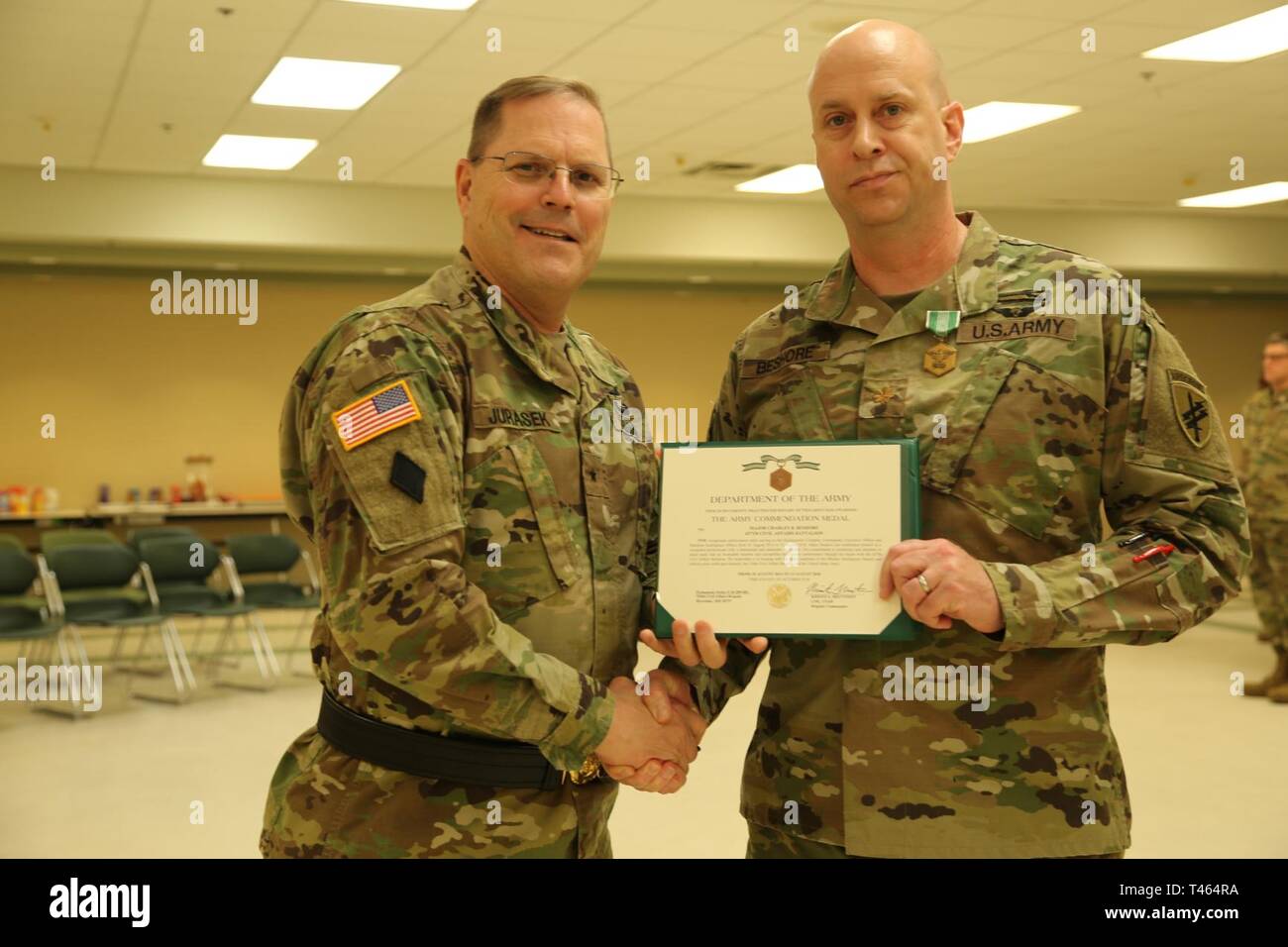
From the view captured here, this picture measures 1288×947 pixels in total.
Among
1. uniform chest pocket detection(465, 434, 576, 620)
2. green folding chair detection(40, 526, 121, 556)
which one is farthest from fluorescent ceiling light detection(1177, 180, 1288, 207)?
uniform chest pocket detection(465, 434, 576, 620)

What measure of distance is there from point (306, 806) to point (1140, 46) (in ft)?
22.9

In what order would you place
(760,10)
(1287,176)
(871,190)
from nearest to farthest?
(871,190) < (760,10) < (1287,176)

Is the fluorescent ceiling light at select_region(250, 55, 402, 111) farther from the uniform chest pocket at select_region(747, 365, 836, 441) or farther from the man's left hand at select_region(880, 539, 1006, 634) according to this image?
the man's left hand at select_region(880, 539, 1006, 634)

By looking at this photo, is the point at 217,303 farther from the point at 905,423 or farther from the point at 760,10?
the point at 905,423

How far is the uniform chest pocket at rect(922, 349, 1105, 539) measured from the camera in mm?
2223

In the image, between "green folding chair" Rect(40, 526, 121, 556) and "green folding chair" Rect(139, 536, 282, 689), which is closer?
"green folding chair" Rect(139, 536, 282, 689)

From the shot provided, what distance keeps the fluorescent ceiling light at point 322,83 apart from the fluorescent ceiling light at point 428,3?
1088 mm

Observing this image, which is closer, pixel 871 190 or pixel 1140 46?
pixel 871 190

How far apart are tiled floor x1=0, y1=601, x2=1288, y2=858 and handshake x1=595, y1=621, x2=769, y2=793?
2991 millimetres

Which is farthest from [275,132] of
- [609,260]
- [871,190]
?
[871,190]

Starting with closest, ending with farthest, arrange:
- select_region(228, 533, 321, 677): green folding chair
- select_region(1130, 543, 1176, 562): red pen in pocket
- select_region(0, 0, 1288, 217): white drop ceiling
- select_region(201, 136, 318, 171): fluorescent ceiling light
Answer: select_region(1130, 543, 1176, 562): red pen in pocket, select_region(0, 0, 1288, 217): white drop ceiling, select_region(228, 533, 321, 677): green folding chair, select_region(201, 136, 318, 171): fluorescent ceiling light

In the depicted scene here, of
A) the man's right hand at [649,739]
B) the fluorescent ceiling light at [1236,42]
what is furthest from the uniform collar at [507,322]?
the fluorescent ceiling light at [1236,42]

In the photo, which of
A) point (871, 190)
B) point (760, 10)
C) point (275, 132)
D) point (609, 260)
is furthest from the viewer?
point (609, 260)

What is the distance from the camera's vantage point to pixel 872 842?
7.20ft
